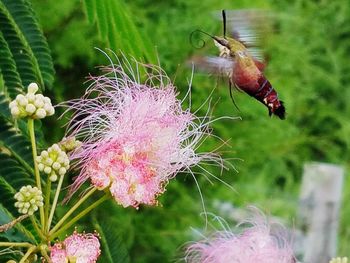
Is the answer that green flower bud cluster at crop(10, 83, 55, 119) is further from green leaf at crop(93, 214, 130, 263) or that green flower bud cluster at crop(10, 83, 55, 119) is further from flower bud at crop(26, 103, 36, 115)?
green leaf at crop(93, 214, 130, 263)

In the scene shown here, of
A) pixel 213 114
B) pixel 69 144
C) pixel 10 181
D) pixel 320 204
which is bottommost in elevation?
pixel 320 204

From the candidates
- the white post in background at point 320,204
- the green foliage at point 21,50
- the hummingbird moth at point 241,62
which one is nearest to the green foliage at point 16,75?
the green foliage at point 21,50

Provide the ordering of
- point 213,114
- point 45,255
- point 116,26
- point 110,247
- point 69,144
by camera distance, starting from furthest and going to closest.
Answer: point 213,114, point 116,26, point 110,247, point 69,144, point 45,255

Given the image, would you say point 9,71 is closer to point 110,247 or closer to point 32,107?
point 32,107

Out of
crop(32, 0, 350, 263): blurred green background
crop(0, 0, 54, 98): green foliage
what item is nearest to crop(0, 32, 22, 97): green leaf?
crop(0, 0, 54, 98): green foliage

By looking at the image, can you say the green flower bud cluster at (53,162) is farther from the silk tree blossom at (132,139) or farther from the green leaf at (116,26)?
the green leaf at (116,26)

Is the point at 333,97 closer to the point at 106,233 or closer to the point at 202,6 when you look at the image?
the point at 202,6

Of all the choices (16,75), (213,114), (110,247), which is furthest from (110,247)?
(213,114)
